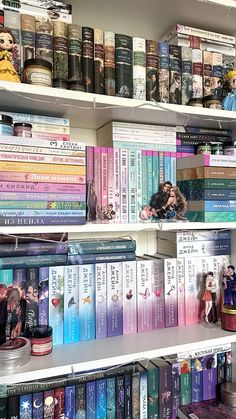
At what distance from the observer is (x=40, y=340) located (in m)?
0.83

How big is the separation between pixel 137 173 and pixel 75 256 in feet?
0.93

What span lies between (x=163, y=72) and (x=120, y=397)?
0.90 meters

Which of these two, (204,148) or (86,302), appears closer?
(86,302)

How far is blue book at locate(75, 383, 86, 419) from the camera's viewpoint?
0.92m

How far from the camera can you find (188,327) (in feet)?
3.37

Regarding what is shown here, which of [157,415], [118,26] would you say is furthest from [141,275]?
[118,26]

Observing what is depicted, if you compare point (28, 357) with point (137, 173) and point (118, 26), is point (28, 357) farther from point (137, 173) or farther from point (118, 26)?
point (118, 26)

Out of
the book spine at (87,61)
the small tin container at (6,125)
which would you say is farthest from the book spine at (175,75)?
the small tin container at (6,125)

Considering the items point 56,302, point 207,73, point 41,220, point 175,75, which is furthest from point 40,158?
point 207,73

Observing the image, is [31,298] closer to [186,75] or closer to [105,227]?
[105,227]

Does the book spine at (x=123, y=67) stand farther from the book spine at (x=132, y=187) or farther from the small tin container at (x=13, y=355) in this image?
the small tin container at (x=13, y=355)

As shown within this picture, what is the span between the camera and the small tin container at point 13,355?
0.76 m

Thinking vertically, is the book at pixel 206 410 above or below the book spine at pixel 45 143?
below

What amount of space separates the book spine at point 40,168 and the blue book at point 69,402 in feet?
1.82
